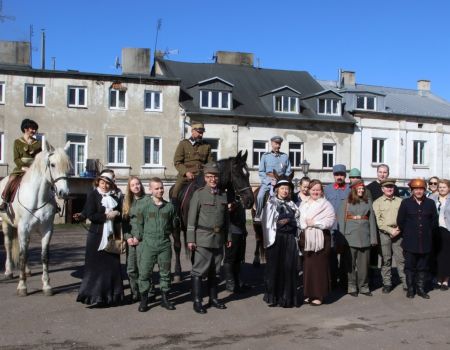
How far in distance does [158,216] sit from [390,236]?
423cm

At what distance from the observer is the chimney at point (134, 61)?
3850 centimetres

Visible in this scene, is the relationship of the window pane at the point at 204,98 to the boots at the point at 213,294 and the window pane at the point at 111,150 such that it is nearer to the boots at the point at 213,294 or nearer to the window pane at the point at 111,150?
the window pane at the point at 111,150

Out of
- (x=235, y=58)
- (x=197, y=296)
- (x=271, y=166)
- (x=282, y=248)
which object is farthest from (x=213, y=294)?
(x=235, y=58)

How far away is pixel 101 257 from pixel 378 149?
1431 inches

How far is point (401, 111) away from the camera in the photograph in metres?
44.5

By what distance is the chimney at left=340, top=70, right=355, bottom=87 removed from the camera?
156 ft

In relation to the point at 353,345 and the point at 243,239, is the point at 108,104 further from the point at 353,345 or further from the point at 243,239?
the point at 353,345

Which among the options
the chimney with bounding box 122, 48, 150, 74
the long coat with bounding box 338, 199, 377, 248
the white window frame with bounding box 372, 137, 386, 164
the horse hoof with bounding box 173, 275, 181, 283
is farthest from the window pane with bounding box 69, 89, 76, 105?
the long coat with bounding box 338, 199, 377, 248

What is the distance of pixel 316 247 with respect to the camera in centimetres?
942

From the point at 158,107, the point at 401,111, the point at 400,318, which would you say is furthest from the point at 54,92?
the point at 400,318

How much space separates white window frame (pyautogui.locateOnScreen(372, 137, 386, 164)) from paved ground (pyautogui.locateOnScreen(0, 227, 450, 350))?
Result: 109ft

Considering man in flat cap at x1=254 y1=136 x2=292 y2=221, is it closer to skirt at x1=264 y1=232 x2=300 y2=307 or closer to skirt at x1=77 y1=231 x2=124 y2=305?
skirt at x1=264 y1=232 x2=300 y2=307

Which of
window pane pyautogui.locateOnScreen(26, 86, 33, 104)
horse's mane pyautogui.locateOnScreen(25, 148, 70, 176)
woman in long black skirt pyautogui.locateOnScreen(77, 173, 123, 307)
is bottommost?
woman in long black skirt pyautogui.locateOnScreen(77, 173, 123, 307)

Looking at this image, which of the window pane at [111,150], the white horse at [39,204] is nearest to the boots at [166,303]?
the white horse at [39,204]
